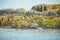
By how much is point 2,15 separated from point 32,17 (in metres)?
0.62

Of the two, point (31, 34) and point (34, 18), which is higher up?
point (34, 18)

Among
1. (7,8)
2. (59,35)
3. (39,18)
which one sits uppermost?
(7,8)

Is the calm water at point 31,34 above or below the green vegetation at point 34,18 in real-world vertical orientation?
below

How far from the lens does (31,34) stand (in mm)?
2711

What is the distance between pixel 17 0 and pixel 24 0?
14cm

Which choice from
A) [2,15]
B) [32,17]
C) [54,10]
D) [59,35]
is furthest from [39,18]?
[2,15]

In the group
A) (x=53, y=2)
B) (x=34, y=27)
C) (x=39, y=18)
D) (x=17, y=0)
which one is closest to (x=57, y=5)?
(x=53, y=2)

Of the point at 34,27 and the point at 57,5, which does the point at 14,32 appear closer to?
the point at 34,27

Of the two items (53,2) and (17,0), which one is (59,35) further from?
(17,0)

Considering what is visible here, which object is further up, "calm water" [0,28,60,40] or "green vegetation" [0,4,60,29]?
"green vegetation" [0,4,60,29]

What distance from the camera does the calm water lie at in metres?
2.70

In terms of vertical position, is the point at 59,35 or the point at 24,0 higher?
the point at 24,0

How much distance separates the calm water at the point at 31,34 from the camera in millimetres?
2703

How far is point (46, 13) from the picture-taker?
2.76m
